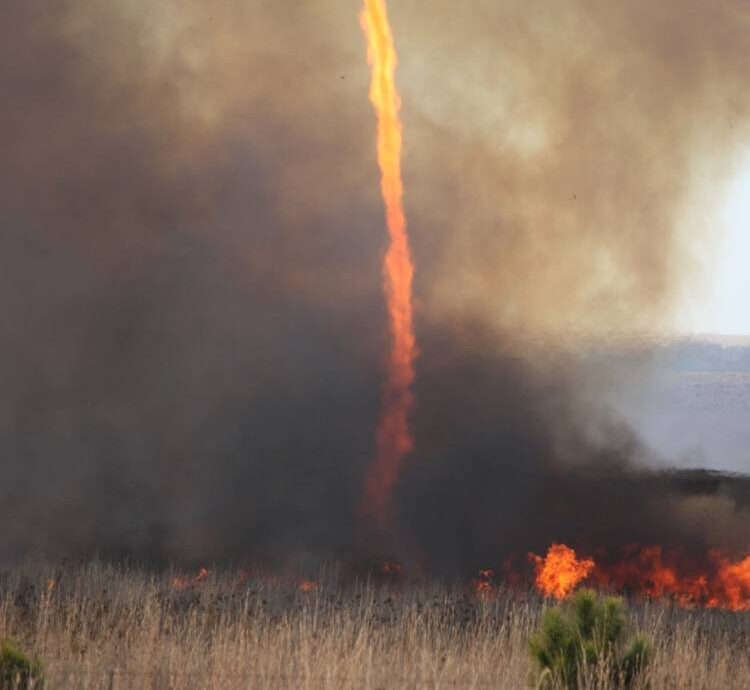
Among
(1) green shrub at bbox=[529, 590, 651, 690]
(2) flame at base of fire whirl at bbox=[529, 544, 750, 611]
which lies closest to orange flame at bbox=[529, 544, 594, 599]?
(2) flame at base of fire whirl at bbox=[529, 544, 750, 611]

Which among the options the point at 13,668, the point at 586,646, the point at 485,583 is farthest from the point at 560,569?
the point at 13,668

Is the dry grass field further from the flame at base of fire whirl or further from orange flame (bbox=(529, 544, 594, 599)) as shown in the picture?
the flame at base of fire whirl

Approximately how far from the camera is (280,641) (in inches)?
516

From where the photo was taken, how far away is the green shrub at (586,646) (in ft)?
Result: 35.2

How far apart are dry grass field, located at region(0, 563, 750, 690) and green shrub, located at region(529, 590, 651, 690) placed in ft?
0.68

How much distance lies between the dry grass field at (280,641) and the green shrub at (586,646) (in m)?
0.21

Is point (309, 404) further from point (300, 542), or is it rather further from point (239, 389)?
point (300, 542)

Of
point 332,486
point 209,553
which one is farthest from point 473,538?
point 209,553

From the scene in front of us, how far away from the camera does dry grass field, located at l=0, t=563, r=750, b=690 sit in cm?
1272

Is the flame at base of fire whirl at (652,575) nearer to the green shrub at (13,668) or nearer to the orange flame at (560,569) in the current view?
the orange flame at (560,569)

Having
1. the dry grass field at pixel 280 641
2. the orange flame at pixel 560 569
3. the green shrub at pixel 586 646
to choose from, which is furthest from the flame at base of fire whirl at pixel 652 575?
the green shrub at pixel 586 646

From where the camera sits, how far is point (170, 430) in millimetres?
32781

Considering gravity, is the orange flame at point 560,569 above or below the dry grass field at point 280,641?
above

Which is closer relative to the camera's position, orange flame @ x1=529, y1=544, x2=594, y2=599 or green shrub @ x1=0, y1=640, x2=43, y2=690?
green shrub @ x1=0, y1=640, x2=43, y2=690
